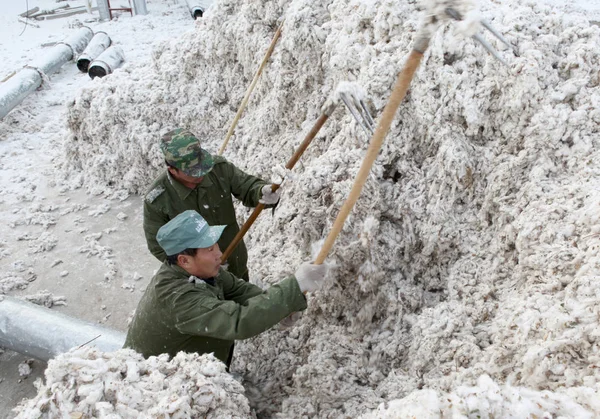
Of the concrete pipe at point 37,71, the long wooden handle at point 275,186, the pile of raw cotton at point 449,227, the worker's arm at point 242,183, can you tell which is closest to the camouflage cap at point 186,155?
the worker's arm at point 242,183

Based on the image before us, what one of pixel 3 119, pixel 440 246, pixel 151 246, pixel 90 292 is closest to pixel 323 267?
pixel 440 246

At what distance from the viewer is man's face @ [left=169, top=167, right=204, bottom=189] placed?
291 centimetres

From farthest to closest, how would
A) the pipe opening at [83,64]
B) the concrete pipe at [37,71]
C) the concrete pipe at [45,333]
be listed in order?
1. the pipe opening at [83,64]
2. the concrete pipe at [37,71]
3. the concrete pipe at [45,333]

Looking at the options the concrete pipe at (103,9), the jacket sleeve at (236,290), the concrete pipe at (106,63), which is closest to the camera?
the jacket sleeve at (236,290)

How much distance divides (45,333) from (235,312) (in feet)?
7.29

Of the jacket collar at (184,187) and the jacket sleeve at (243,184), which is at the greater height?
the jacket collar at (184,187)

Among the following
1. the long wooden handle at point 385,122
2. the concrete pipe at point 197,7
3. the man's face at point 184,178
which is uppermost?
the long wooden handle at point 385,122

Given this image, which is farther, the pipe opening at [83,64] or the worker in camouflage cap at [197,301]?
the pipe opening at [83,64]

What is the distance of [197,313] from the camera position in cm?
196

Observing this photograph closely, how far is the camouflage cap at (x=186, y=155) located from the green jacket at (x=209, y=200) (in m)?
0.19

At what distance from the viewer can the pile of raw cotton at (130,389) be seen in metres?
1.47

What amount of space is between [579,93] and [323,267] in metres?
1.67

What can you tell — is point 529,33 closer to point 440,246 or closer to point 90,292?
point 440,246

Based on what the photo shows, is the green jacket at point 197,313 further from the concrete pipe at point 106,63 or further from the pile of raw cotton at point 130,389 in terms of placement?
the concrete pipe at point 106,63
